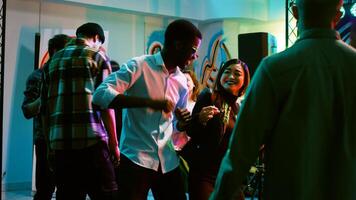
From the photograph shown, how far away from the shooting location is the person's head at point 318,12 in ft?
4.97

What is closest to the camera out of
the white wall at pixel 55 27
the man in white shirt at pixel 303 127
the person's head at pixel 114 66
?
the man in white shirt at pixel 303 127

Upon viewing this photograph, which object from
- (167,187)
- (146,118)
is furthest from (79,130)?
(167,187)

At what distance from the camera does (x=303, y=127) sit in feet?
4.85

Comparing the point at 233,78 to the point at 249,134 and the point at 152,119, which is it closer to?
the point at 152,119

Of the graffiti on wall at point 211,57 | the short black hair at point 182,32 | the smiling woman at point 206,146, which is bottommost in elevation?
the smiling woman at point 206,146

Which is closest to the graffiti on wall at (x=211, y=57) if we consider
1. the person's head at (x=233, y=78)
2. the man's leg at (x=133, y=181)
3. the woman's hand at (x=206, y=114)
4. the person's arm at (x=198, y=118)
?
the person's head at (x=233, y=78)

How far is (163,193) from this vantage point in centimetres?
246

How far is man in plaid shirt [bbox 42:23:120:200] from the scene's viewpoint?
2.57 metres

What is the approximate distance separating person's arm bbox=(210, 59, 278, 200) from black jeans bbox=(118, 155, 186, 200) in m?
0.91

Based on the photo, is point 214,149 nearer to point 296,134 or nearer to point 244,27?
point 296,134

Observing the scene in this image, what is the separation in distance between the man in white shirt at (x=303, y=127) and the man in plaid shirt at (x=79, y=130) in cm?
121

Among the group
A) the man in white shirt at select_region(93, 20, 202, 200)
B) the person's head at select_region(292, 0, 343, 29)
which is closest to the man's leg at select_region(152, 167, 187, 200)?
the man in white shirt at select_region(93, 20, 202, 200)

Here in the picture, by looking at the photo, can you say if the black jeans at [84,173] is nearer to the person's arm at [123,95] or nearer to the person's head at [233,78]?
the person's arm at [123,95]

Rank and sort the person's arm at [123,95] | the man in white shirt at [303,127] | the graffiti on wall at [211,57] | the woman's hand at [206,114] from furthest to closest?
1. the graffiti on wall at [211,57]
2. the woman's hand at [206,114]
3. the person's arm at [123,95]
4. the man in white shirt at [303,127]
